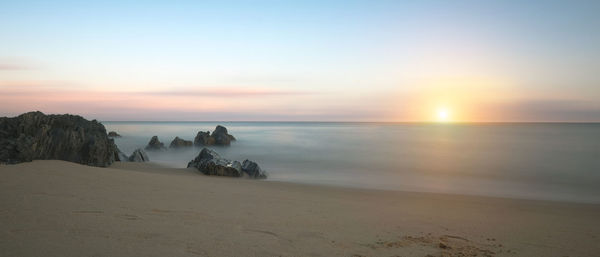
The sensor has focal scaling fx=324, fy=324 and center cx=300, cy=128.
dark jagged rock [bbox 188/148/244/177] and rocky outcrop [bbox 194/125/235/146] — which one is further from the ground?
rocky outcrop [bbox 194/125/235/146]

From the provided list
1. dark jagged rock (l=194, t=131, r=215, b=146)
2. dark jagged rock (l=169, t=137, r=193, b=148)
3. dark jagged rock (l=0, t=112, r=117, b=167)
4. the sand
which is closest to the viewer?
the sand

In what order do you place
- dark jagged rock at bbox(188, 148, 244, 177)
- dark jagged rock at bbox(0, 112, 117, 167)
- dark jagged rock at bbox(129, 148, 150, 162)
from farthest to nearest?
dark jagged rock at bbox(129, 148, 150, 162), dark jagged rock at bbox(188, 148, 244, 177), dark jagged rock at bbox(0, 112, 117, 167)

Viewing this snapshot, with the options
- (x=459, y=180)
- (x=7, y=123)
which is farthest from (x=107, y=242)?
(x=459, y=180)

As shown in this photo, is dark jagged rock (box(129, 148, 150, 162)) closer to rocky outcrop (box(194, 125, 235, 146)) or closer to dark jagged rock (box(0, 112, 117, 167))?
dark jagged rock (box(0, 112, 117, 167))

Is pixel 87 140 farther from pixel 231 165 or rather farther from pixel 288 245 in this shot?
pixel 288 245

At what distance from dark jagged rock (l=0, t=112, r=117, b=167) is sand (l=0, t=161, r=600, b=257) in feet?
9.53

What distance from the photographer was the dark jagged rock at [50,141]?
10.3m

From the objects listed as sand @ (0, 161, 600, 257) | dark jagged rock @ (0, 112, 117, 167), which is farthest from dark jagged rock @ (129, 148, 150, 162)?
sand @ (0, 161, 600, 257)

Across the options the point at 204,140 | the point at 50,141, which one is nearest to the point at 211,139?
→ the point at 204,140

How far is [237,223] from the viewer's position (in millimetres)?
5105

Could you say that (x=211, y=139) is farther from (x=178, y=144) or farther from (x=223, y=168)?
(x=223, y=168)

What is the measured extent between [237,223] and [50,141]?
9.93 m

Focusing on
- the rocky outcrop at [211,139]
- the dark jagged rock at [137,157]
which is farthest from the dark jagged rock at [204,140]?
the dark jagged rock at [137,157]

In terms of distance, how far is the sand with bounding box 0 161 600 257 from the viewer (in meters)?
3.85
